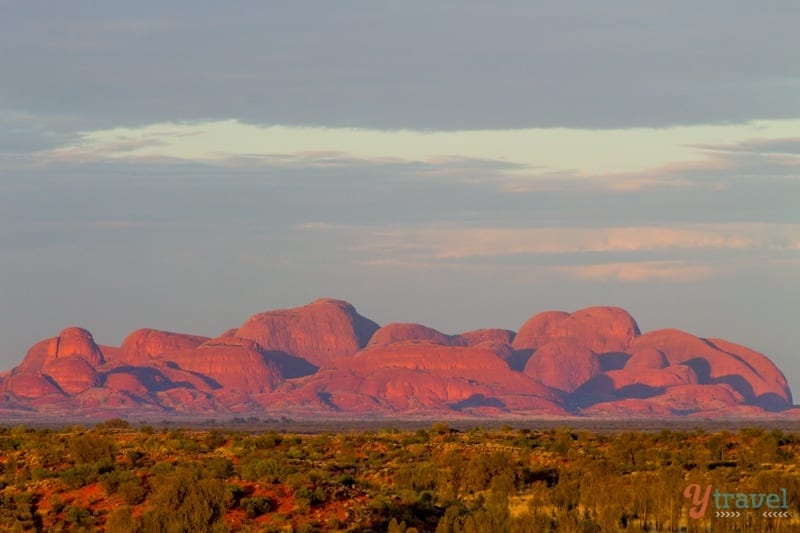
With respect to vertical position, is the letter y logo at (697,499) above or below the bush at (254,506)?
below

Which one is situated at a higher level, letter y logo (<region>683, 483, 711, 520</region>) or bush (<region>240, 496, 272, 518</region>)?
bush (<region>240, 496, 272, 518</region>)

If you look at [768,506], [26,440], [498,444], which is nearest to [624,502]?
[768,506]

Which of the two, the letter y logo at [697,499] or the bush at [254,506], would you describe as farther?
the letter y logo at [697,499]

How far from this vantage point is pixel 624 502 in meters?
48.7

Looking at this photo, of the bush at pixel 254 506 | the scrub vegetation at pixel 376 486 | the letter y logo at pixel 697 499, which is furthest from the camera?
the letter y logo at pixel 697 499

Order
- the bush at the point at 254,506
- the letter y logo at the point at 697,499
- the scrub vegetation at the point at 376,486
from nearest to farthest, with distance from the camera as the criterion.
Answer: the bush at the point at 254,506, the scrub vegetation at the point at 376,486, the letter y logo at the point at 697,499

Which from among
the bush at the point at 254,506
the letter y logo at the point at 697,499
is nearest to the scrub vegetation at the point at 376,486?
the bush at the point at 254,506

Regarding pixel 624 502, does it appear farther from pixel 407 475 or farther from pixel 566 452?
pixel 566 452

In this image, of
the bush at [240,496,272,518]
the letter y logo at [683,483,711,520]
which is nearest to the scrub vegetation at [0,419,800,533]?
the bush at [240,496,272,518]

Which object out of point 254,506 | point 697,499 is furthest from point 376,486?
point 697,499

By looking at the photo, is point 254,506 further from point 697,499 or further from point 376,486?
point 697,499

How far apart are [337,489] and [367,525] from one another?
3275 millimetres

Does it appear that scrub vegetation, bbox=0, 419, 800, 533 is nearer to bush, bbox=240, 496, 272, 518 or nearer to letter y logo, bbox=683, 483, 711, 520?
bush, bbox=240, 496, 272, 518

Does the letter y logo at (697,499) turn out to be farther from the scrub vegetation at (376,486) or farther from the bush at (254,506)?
the bush at (254,506)
